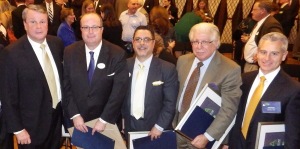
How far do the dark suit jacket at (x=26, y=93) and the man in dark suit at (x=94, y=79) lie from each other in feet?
0.56

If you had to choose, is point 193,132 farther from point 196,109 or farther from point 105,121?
point 105,121

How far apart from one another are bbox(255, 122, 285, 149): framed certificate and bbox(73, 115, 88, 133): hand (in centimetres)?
146

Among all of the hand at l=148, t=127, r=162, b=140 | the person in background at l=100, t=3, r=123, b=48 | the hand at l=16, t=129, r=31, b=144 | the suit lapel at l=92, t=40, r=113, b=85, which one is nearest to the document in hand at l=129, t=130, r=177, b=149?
the hand at l=148, t=127, r=162, b=140

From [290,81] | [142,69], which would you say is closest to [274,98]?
[290,81]

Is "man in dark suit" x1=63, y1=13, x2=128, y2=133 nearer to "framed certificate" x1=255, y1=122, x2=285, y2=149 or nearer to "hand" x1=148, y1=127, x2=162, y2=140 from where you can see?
"hand" x1=148, y1=127, x2=162, y2=140

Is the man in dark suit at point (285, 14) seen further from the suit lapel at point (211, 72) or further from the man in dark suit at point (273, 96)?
the man in dark suit at point (273, 96)

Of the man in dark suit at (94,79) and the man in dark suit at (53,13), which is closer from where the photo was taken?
the man in dark suit at (94,79)

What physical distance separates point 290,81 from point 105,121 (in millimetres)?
1554

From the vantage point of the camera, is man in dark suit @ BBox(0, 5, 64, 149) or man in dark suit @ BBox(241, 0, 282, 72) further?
man in dark suit @ BBox(241, 0, 282, 72)

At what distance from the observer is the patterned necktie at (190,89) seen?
338cm

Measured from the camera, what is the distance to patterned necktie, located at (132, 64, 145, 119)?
3.50 m

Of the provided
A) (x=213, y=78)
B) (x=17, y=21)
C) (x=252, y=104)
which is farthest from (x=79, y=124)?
(x=17, y=21)

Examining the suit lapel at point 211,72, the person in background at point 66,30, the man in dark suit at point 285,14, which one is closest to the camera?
the suit lapel at point 211,72

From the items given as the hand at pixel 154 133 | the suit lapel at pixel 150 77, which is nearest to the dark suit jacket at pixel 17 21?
the suit lapel at pixel 150 77
